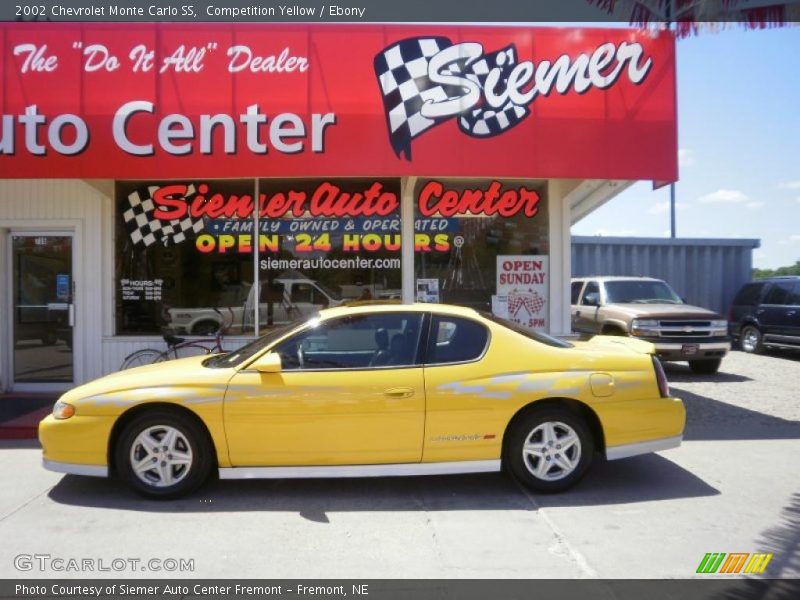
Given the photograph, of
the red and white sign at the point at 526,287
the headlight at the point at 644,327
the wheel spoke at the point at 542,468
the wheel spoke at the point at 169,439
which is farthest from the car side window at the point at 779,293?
the wheel spoke at the point at 169,439

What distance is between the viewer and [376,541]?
13.7ft

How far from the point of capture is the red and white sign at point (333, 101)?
25.6 ft

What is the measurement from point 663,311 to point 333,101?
7.08 meters

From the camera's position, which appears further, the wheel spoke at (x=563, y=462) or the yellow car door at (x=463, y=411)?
the wheel spoke at (x=563, y=462)

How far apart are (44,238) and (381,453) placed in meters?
7.10

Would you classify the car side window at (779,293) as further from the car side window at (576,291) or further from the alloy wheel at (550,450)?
the alloy wheel at (550,450)

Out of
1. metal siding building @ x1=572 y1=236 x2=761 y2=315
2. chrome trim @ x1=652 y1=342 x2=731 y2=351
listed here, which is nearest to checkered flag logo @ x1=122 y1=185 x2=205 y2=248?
chrome trim @ x1=652 y1=342 x2=731 y2=351

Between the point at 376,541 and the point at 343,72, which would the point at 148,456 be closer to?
the point at 376,541

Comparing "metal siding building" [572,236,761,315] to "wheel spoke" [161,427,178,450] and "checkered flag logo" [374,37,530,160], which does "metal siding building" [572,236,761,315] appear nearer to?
"checkered flag logo" [374,37,530,160]

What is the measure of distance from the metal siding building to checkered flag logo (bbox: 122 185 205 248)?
435 inches

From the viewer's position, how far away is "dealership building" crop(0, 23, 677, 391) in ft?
25.7

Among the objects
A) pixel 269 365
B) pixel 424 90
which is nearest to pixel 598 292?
pixel 424 90

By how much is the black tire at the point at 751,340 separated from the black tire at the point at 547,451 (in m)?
11.5
